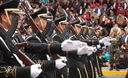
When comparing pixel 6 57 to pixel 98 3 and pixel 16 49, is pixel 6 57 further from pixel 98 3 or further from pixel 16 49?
pixel 98 3

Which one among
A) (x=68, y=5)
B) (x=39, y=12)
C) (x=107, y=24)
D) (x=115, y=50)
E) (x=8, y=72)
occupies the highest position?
(x=39, y=12)

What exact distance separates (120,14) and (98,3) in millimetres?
A: 2811

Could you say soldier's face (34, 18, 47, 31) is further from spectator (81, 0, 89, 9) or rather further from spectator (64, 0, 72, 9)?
spectator (64, 0, 72, 9)

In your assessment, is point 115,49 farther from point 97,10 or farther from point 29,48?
point 29,48

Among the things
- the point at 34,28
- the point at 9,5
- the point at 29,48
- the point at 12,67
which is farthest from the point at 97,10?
the point at 12,67

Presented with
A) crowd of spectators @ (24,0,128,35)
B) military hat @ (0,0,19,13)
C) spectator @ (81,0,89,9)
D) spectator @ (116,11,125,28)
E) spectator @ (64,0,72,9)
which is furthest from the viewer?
spectator @ (64,0,72,9)

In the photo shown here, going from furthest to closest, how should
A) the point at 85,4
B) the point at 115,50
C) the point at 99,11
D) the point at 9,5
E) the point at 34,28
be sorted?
1. the point at 85,4
2. the point at 99,11
3. the point at 115,50
4. the point at 34,28
5. the point at 9,5

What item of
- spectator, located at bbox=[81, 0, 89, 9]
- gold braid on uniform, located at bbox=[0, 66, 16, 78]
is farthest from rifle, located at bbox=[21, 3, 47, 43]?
spectator, located at bbox=[81, 0, 89, 9]

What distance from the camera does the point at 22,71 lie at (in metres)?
2.68

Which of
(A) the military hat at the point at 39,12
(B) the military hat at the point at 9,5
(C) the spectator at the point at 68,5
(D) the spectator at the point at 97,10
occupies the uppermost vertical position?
(B) the military hat at the point at 9,5

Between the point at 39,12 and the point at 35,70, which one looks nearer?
the point at 35,70

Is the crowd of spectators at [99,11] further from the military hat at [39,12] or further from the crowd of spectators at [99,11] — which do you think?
the military hat at [39,12]

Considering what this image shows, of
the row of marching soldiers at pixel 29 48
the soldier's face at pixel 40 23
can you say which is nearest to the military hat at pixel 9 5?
the row of marching soldiers at pixel 29 48

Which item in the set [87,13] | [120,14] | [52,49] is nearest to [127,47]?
[52,49]
